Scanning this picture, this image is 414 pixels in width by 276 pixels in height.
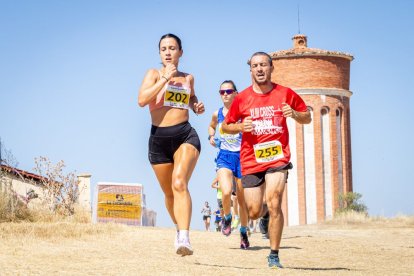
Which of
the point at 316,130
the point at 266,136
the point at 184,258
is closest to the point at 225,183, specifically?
the point at 184,258

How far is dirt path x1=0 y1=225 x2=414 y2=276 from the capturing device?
9.52 metres

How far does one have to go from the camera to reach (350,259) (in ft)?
40.4

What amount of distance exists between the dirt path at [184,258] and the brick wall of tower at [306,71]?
1354 inches

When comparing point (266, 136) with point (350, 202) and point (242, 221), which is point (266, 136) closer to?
point (242, 221)

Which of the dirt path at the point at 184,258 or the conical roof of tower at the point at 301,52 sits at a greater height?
the conical roof of tower at the point at 301,52

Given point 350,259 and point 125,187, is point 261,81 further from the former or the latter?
point 125,187

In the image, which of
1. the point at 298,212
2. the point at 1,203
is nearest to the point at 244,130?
Result: the point at 1,203

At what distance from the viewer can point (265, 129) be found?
9.92 m

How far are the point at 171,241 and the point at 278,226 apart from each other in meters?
5.17

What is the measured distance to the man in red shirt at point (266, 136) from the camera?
9.84 metres

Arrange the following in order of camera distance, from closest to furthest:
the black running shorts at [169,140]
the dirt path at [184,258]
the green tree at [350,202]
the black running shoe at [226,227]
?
the dirt path at [184,258] < the black running shorts at [169,140] < the black running shoe at [226,227] < the green tree at [350,202]

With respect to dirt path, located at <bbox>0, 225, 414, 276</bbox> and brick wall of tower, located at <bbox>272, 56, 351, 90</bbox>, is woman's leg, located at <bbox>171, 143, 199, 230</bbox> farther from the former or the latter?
brick wall of tower, located at <bbox>272, 56, 351, 90</bbox>

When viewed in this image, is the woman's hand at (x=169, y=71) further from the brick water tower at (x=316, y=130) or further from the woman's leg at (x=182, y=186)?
the brick water tower at (x=316, y=130)

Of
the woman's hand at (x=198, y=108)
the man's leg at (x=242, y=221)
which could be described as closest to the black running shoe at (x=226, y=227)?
the man's leg at (x=242, y=221)
